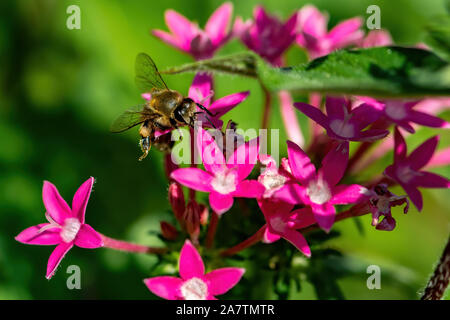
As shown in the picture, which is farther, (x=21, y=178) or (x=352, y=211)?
(x=21, y=178)

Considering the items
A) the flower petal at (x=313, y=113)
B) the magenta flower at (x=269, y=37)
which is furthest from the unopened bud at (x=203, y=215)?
the magenta flower at (x=269, y=37)

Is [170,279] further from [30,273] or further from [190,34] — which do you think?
[30,273]

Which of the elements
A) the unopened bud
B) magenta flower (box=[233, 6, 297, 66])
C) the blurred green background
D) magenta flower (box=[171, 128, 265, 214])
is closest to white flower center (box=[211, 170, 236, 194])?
magenta flower (box=[171, 128, 265, 214])

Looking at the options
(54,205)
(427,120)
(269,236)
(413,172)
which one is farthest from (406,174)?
(54,205)

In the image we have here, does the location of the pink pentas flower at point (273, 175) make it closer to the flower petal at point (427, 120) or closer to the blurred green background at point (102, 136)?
the flower petal at point (427, 120)
